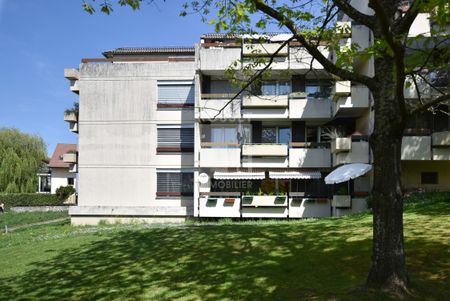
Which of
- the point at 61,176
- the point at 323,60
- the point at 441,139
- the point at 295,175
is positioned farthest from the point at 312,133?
the point at 61,176

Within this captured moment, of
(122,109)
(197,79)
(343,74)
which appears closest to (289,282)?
(343,74)

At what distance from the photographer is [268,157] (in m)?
26.1

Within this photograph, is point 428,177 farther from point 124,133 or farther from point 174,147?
point 124,133

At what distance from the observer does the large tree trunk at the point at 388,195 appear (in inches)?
255

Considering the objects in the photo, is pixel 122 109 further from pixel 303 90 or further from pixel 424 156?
pixel 424 156

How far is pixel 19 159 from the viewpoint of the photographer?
5325cm

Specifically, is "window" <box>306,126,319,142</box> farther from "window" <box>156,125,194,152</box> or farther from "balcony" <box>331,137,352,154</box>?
"window" <box>156,125,194,152</box>

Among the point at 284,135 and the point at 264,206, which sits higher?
the point at 284,135

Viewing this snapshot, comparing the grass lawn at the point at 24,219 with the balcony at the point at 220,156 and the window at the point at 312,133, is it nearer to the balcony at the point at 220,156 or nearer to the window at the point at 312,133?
the balcony at the point at 220,156

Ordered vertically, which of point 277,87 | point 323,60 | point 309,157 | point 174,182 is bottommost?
point 174,182

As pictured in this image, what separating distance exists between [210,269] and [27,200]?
44.1m

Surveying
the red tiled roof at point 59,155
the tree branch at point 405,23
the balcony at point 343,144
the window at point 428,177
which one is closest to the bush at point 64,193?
the red tiled roof at point 59,155

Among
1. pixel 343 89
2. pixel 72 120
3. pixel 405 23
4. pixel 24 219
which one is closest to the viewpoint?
pixel 405 23

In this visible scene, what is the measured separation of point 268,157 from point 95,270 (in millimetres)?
17080
